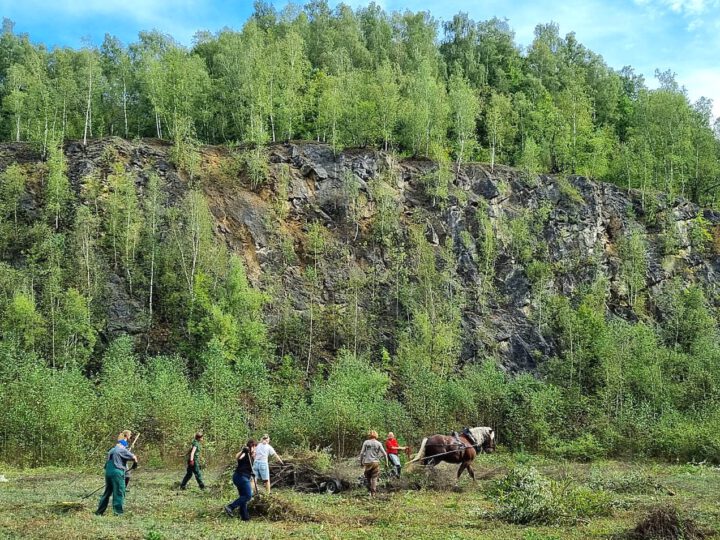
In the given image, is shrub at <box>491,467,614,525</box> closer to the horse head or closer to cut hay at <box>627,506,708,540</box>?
cut hay at <box>627,506,708,540</box>

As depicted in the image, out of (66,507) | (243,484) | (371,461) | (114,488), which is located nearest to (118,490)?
(114,488)

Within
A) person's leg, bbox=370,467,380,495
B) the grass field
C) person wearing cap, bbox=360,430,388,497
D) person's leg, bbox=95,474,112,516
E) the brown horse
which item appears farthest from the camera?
the brown horse

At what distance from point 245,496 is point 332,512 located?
212 centimetres

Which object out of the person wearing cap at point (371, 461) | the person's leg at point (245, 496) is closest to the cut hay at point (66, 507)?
the person's leg at point (245, 496)

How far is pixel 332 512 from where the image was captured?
14203 millimetres

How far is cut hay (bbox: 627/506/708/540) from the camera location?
10.5 metres

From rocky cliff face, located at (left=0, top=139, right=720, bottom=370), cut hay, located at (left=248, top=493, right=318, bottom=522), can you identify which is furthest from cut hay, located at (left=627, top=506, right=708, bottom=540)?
rocky cliff face, located at (left=0, top=139, right=720, bottom=370)

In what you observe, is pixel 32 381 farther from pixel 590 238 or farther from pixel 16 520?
pixel 590 238

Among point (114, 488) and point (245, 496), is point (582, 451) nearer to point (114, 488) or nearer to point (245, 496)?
point (245, 496)

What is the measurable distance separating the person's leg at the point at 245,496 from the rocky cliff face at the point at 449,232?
2870cm

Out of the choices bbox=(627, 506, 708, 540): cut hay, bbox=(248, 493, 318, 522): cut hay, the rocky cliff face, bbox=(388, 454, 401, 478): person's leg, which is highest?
the rocky cliff face

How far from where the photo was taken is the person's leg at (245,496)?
13148 millimetres

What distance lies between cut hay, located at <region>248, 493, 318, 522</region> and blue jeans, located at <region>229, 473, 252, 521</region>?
0.74 feet

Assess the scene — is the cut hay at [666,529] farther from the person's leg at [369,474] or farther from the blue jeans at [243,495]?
the person's leg at [369,474]
